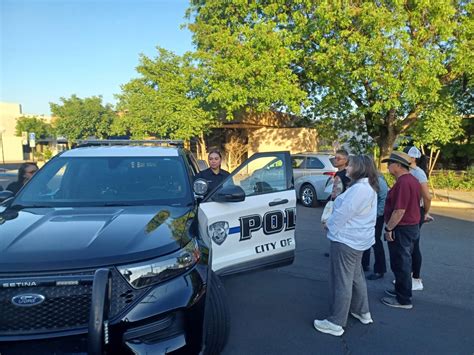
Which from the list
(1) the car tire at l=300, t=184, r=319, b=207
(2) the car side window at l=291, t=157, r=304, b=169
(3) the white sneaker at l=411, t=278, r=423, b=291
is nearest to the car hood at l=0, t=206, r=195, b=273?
(3) the white sneaker at l=411, t=278, r=423, b=291

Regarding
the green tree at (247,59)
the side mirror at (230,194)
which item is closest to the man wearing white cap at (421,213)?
the side mirror at (230,194)

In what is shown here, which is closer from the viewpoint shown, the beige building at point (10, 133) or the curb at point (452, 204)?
the curb at point (452, 204)

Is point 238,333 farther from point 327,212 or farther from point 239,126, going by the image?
point 239,126

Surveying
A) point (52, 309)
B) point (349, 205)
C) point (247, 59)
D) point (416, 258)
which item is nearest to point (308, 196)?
point (247, 59)

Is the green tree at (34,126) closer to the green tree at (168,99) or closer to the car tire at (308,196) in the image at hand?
the green tree at (168,99)

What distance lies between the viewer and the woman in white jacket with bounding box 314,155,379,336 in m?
3.24

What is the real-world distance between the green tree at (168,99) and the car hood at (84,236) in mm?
12732

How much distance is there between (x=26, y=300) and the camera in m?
1.96

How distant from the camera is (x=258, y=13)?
1441 cm

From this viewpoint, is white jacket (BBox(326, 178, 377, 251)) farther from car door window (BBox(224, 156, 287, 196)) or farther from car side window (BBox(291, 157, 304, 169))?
car side window (BBox(291, 157, 304, 169))

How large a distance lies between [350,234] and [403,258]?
3.41 feet

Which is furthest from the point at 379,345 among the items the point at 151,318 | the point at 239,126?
the point at 239,126

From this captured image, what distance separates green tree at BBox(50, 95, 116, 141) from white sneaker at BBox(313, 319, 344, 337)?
33950 millimetres

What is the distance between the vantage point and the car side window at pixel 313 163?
36.7 feet
